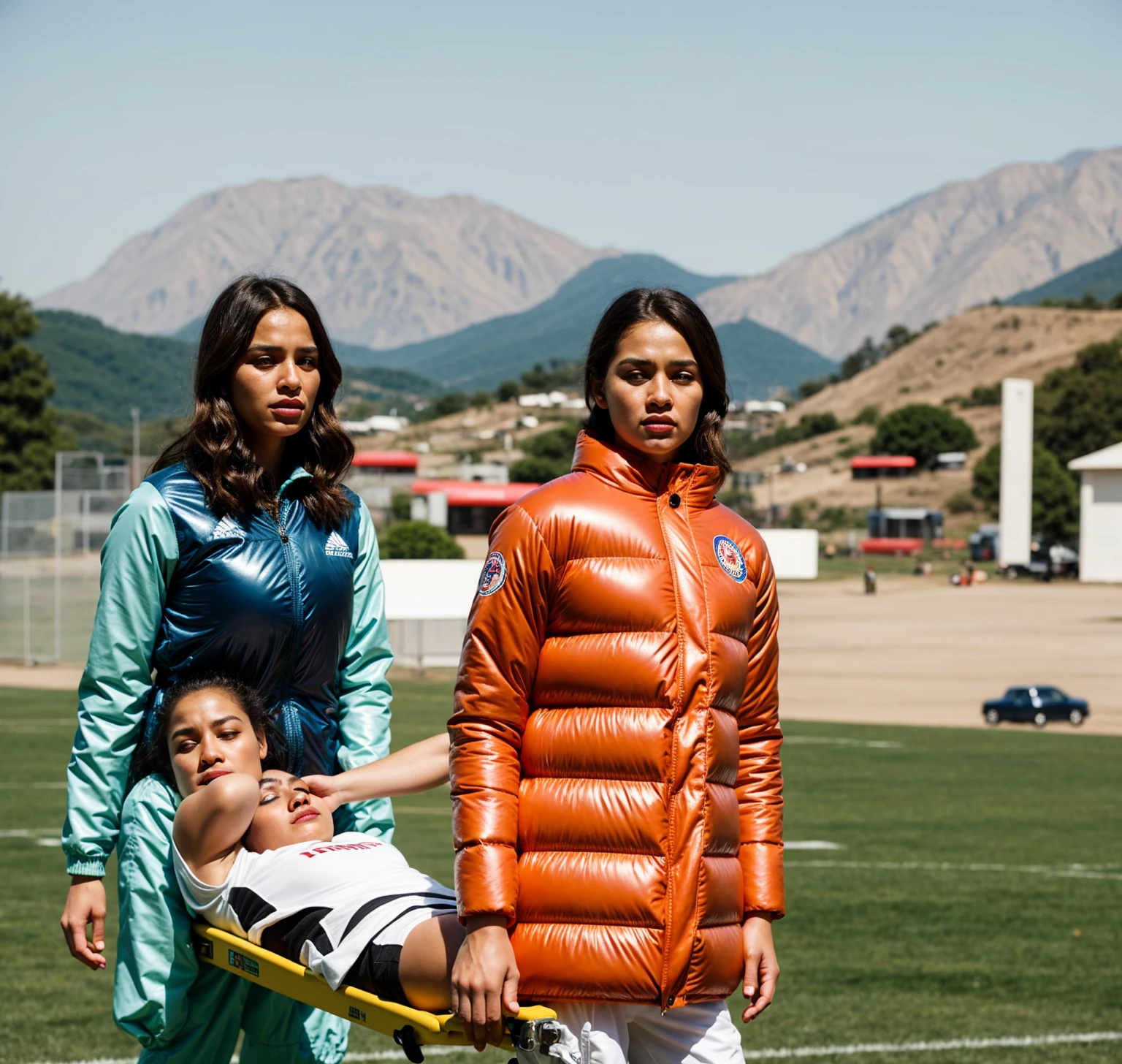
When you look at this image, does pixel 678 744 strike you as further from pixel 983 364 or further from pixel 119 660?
pixel 983 364

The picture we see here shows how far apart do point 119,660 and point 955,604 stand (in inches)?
2380

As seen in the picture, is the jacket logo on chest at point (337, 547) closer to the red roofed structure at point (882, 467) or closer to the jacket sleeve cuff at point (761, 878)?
the jacket sleeve cuff at point (761, 878)

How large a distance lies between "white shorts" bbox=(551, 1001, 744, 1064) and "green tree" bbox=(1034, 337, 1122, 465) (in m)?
98.5

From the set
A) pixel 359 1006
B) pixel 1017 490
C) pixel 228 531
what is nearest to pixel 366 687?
pixel 228 531

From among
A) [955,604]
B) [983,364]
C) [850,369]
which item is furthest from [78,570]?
[850,369]

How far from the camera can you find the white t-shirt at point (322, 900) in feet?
8.93

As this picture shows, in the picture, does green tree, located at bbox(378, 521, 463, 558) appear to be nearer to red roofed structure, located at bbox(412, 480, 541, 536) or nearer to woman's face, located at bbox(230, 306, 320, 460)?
red roofed structure, located at bbox(412, 480, 541, 536)

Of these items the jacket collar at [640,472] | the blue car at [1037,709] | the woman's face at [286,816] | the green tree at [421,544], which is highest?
the jacket collar at [640,472]

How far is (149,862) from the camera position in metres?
3.01

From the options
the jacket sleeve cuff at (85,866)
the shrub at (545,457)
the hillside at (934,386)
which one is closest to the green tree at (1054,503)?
the hillside at (934,386)

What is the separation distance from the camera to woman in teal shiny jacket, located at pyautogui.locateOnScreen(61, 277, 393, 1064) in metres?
3.00

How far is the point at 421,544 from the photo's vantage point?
50188 millimetres

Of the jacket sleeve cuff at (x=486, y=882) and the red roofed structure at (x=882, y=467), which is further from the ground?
the red roofed structure at (x=882, y=467)

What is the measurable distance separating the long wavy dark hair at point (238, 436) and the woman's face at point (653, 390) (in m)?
0.76
